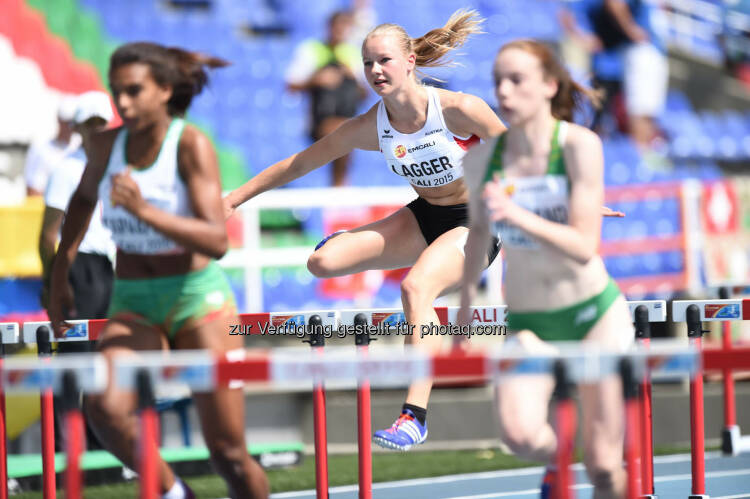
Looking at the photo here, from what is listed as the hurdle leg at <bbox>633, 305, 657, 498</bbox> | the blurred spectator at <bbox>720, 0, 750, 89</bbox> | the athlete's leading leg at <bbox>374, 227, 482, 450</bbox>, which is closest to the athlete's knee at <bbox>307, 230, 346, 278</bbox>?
the athlete's leading leg at <bbox>374, 227, 482, 450</bbox>

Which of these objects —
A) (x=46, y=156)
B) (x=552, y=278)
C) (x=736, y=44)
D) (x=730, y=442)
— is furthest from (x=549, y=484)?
(x=736, y=44)

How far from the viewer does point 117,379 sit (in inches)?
132

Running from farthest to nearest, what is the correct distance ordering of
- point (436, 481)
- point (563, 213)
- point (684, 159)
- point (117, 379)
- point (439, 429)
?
1. point (684, 159)
2. point (439, 429)
3. point (436, 481)
4. point (563, 213)
5. point (117, 379)

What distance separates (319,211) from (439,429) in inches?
107

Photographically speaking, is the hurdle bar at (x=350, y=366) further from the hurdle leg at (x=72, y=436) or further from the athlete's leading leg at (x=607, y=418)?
the athlete's leading leg at (x=607, y=418)

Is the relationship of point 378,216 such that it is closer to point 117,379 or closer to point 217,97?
point 217,97

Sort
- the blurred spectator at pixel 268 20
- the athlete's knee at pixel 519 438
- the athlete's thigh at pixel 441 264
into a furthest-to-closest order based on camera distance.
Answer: the blurred spectator at pixel 268 20 → the athlete's thigh at pixel 441 264 → the athlete's knee at pixel 519 438

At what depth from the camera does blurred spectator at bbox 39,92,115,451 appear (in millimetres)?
6656

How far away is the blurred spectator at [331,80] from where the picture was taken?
12.4m

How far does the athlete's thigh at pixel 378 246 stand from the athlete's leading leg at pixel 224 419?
1512 mm

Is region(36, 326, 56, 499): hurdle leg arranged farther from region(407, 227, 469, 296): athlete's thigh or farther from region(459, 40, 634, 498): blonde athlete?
region(459, 40, 634, 498): blonde athlete

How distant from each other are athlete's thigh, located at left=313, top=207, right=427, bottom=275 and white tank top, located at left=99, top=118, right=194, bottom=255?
1606 millimetres

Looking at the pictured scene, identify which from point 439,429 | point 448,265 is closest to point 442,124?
point 448,265

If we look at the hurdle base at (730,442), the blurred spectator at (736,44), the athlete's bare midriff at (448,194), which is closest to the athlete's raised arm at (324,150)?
the athlete's bare midriff at (448,194)
